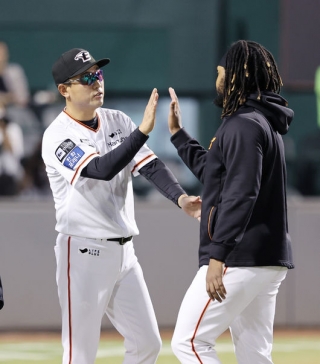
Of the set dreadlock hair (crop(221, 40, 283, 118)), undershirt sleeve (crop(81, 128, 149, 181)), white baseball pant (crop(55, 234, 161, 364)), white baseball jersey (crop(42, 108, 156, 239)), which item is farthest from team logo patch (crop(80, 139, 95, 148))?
dreadlock hair (crop(221, 40, 283, 118))

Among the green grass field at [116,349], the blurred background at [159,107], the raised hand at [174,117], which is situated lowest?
the green grass field at [116,349]

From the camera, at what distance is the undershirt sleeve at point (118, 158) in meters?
4.61

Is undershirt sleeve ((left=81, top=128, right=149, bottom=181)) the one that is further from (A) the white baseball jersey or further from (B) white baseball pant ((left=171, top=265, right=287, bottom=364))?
(B) white baseball pant ((left=171, top=265, right=287, bottom=364))

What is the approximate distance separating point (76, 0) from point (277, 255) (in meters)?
6.48

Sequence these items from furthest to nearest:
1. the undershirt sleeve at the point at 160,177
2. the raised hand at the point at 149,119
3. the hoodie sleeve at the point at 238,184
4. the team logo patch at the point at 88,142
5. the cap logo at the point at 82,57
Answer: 1. the undershirt sleeve at the point at 160,177
2. the cap logo at the point at 82,57
3. the team logo patch at the point at 88,142
4. the raised hand at the point at 149,119
5. the hoodie sleeve at the point at 238,184

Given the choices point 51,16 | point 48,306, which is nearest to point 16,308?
point 48,306

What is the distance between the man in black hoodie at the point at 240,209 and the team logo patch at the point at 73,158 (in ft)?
2.51

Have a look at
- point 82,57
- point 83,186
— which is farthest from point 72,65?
point 83,186

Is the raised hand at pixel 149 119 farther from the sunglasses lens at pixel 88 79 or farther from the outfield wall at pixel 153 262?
the outfield wall at pixel 153 262

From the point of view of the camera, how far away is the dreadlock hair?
14.2 feet

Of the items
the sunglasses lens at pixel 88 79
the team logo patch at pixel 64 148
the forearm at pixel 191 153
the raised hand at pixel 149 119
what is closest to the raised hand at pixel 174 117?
the forearm at pixel 191 153

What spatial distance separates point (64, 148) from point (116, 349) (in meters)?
3.28

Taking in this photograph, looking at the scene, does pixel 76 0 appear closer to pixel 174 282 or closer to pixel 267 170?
pixel 174 282

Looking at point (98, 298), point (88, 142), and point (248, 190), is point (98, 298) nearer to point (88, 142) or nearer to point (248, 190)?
point (88, 142)
